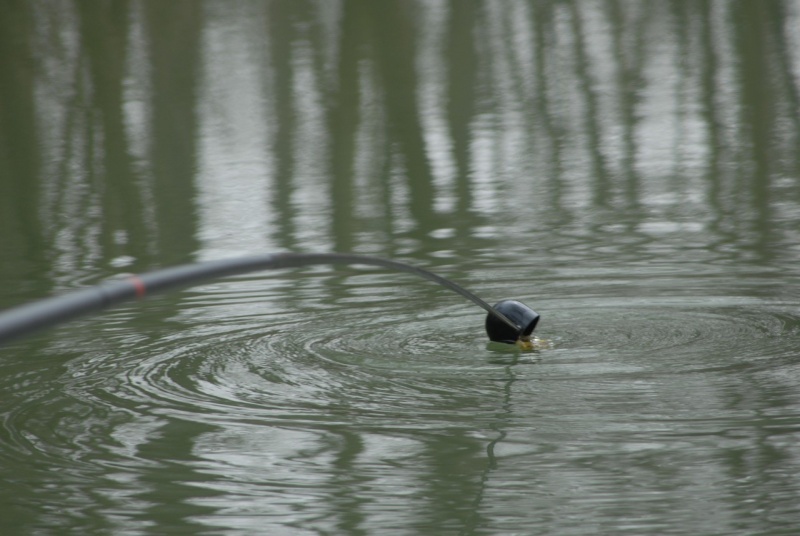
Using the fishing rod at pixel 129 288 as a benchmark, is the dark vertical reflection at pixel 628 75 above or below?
below

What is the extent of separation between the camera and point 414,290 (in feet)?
19.7

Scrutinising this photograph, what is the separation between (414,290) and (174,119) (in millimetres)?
7043

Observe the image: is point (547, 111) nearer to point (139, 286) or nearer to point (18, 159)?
point (18, 159)

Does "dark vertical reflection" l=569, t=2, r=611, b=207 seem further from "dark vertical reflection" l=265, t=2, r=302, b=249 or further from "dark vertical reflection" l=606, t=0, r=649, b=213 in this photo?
"dark vertical reflection" l=265, t=2, r=302, b=249

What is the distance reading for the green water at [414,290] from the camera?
11.7 ft

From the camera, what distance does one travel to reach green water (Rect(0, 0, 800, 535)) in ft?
11.7

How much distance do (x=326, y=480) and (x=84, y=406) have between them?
3.75ft

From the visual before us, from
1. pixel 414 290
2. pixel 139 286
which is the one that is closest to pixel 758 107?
pixel 414 290

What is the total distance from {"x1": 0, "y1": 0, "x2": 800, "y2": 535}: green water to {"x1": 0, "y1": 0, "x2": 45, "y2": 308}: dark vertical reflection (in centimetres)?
5

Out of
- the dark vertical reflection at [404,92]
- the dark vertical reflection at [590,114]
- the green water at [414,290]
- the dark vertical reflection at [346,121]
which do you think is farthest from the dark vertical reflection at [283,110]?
the dark vertical reflection at [590,114]

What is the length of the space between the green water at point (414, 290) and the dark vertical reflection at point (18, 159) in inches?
1.9

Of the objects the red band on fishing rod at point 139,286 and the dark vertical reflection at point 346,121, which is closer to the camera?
the red band on fishing rod at point 139,286

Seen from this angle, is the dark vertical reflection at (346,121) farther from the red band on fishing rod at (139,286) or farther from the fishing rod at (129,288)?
the red band on fishing rod at (139,286)

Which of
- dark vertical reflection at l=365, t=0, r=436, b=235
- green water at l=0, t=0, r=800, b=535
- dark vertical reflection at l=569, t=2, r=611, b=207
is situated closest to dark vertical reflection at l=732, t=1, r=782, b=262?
green water at l=0, t=0, r=800, b=535
